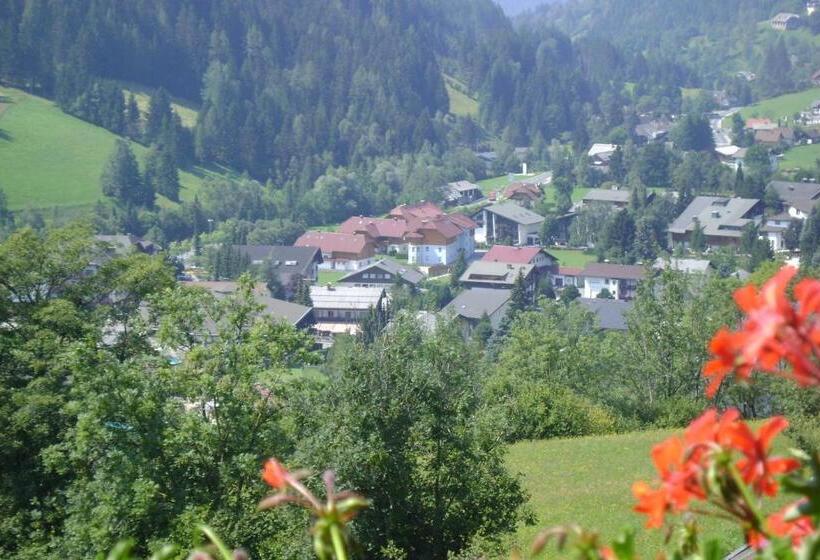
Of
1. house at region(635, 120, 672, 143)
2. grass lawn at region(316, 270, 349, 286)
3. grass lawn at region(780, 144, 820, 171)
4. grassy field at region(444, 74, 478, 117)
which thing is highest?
grassy field at region(444, 74, 478, 117)

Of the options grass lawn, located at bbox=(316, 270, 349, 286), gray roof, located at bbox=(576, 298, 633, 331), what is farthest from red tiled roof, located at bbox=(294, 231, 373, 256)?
gray roof, located at bbox=(576, 298, 633, 331)

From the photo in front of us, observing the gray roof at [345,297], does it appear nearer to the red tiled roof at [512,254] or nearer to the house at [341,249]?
the red tiled roof at [512,254]

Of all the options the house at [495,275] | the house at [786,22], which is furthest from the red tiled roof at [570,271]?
the house at [786,22]

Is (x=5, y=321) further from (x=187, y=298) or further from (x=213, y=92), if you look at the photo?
(x=213, y=92)

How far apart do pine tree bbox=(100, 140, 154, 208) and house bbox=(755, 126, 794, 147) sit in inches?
1919

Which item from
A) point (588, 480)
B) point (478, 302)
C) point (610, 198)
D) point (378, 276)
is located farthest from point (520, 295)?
point (588, 480)

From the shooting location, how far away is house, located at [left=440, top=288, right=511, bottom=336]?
47.5m

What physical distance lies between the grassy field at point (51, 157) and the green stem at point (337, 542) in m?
57.7

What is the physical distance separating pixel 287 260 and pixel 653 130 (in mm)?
53952

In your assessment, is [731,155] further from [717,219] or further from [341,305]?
[341,305]

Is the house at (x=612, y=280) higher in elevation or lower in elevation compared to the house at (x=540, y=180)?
lower

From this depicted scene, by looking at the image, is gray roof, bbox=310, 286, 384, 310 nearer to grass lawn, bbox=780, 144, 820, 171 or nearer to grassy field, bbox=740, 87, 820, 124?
grass lawn, bbox=780, 144, 820, 171

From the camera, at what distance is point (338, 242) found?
204ft

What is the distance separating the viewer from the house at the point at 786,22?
131 metres
